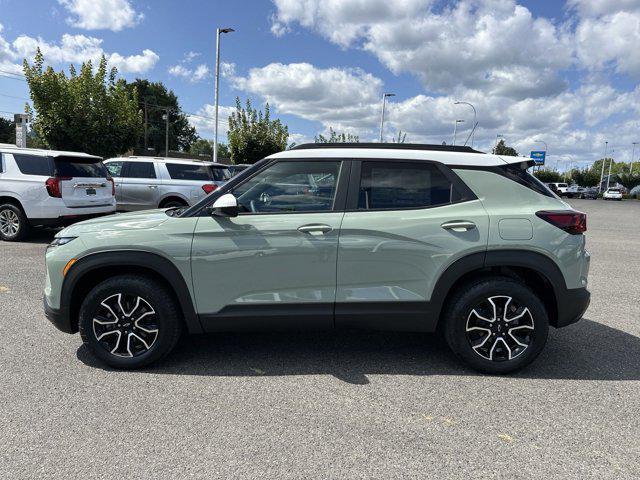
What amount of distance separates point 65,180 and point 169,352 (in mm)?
6556

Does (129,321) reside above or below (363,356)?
above

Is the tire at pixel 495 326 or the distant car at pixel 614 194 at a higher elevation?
the distant car at pixel 614 194

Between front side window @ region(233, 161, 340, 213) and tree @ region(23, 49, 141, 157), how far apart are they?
17.1 m

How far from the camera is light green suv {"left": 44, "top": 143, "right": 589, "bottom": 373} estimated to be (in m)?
3.38

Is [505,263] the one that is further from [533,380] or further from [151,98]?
[151,98]

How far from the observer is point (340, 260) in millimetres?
3383

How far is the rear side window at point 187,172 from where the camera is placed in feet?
36.7

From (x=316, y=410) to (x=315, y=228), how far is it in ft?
4.12

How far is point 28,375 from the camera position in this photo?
11.2 ft

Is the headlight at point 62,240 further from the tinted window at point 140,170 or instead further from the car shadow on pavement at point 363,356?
the tinted window at point 140,170

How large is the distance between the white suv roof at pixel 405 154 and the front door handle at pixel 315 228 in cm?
59

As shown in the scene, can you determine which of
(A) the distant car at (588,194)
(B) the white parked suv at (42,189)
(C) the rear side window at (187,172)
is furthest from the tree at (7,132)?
(A) the distant car at (588,194)

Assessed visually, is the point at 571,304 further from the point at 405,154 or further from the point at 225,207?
the point at 225,207

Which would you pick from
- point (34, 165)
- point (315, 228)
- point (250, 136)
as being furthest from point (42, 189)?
point (250, 136)
